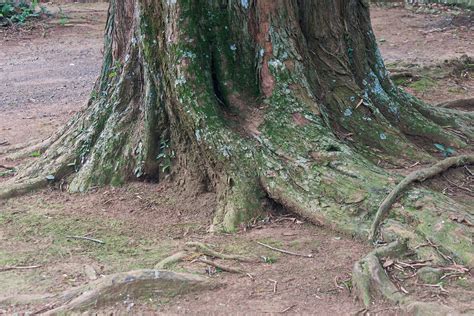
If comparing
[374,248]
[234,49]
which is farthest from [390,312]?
[234,49]

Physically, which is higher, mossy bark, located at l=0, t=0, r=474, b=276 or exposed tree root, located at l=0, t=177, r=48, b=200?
mossy bark, located at l=0, t=0, r=474, b=276

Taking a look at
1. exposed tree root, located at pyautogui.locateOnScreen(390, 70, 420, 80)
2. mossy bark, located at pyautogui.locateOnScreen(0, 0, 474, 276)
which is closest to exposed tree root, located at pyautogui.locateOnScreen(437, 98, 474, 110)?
exposed tree root, located at pyautogui.locateOnScreen(390, 70, 420, 80)

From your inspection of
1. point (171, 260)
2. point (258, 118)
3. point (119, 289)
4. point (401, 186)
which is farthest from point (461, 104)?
point (119, 289)

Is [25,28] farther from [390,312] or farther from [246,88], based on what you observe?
[390,312]

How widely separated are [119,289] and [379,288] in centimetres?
141

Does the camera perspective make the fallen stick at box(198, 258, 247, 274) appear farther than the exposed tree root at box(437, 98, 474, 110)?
No

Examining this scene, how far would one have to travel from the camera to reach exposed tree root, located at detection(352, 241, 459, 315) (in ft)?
10.7

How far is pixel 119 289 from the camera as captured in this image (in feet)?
11.7

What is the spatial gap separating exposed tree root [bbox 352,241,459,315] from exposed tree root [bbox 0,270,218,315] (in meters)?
0.83

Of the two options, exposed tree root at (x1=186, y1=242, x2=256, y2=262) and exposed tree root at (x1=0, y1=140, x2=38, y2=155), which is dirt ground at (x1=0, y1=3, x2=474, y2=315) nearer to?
exposed tree root at (x1=186, y1=242, x2=256, y2=262)

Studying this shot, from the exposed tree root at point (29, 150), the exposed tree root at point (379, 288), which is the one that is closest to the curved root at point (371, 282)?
the exposed tree root at point (379, 288)

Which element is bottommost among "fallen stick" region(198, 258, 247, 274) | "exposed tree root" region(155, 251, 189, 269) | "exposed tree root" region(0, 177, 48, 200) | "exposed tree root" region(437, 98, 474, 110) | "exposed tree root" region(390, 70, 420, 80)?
"fallen stick" region(198, 258, 247, 274)

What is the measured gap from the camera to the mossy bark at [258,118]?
4.42 meters

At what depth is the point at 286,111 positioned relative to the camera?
4.82 m
